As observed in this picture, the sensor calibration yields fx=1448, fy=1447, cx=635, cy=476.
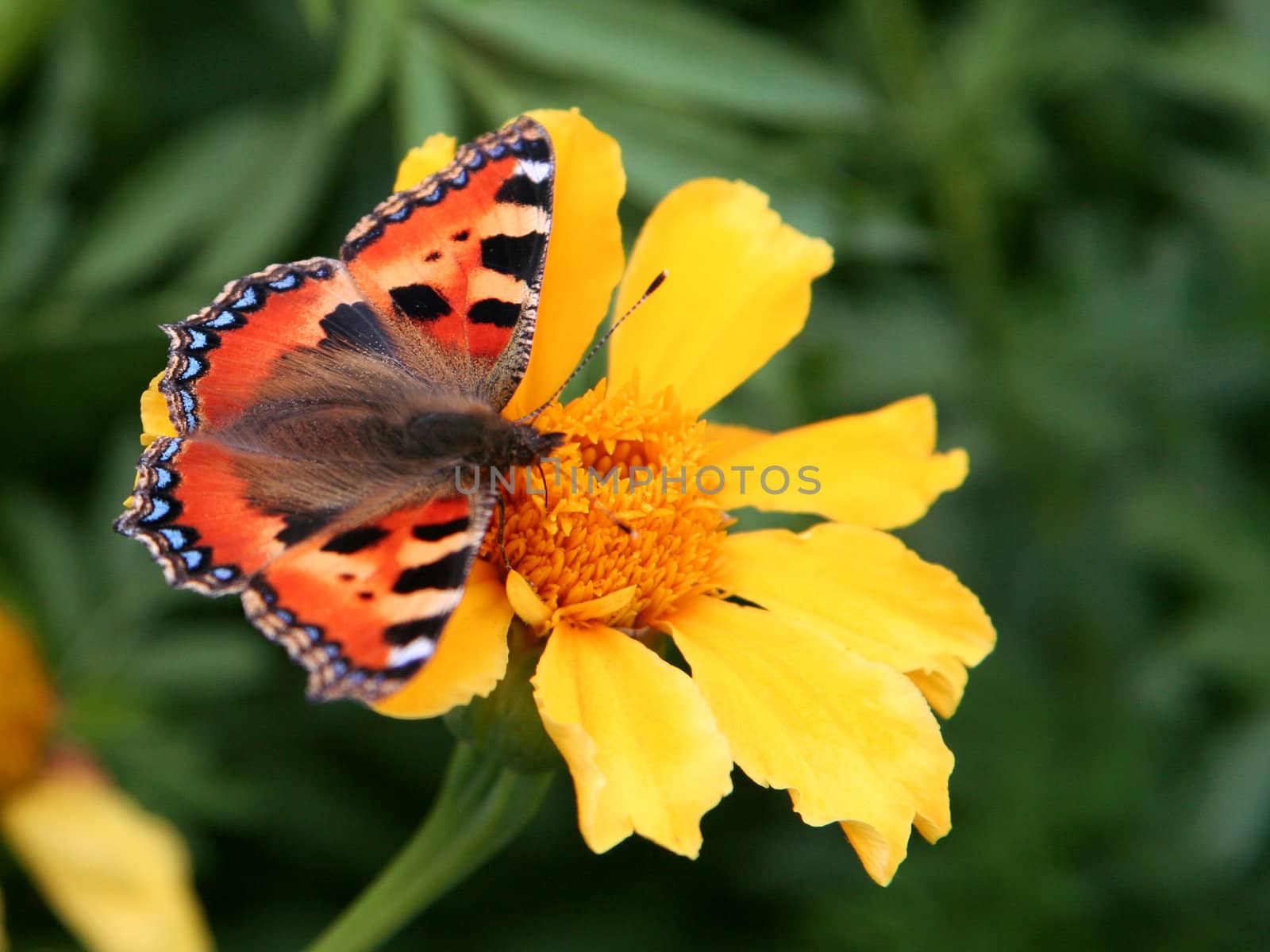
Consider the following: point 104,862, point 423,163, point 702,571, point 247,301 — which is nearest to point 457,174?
point 423,163

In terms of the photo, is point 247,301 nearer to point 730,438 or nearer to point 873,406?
point 730,438

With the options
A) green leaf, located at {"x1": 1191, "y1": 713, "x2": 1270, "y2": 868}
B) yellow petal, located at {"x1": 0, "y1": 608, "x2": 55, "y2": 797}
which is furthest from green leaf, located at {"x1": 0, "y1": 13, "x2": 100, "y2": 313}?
green leaf, located at {"x1": 1191, "y1": 713, "x2": 1270, "y2": 868}

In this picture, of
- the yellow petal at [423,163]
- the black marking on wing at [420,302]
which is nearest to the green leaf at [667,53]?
the yellow petal at [423,163]

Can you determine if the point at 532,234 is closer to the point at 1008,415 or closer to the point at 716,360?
the point at 716,360

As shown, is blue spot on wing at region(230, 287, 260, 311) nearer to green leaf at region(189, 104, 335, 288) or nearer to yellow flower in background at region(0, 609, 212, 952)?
green leaf at region(189, 104, 335, 288)

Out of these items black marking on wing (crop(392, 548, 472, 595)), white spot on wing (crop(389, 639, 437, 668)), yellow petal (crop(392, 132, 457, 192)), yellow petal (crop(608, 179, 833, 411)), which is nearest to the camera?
white spot on wing (crop(389, 639, 437, 668))
